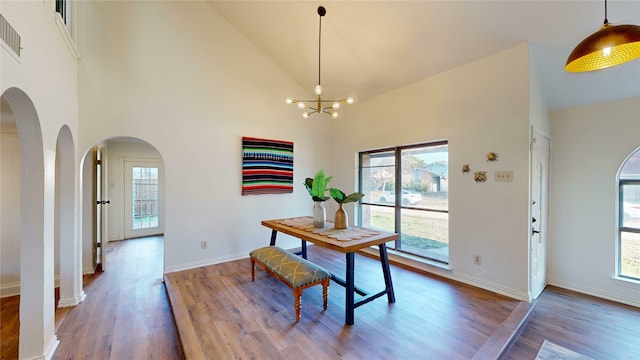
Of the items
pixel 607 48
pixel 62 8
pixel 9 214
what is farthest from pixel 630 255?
pixel 9 214

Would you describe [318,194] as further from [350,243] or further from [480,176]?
[480,176]

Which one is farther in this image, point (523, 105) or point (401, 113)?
point (401, 113)

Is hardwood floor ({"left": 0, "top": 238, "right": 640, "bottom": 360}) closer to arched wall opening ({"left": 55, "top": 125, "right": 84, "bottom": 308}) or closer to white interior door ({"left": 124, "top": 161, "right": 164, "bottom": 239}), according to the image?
arched wall opening ({"left": 55, "top": 125, "right": 84, "bottom": 308})

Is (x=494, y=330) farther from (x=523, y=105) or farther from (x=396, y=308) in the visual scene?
(x=523, y=105)

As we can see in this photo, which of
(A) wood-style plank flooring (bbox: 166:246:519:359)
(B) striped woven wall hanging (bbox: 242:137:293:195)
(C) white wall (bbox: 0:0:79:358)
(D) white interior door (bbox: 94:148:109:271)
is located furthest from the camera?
(B) striped woven wall hanging (bbox: 242:137:293:195)

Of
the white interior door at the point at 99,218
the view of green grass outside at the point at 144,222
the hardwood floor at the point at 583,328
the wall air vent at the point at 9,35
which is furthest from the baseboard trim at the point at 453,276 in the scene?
the view of green grass outside at the point at 144,222

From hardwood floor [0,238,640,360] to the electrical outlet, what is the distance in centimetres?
133

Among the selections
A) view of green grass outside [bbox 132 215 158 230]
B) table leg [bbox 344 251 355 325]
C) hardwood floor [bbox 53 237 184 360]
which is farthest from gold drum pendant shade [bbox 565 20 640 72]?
view of green grass outside [bbox 132 215 158 230]

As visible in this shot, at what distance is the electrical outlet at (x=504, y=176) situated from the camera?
2812 millimetres

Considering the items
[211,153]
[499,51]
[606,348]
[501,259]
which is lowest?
[606,348]

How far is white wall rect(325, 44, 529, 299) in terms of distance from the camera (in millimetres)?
2748

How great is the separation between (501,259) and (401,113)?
2376 mm

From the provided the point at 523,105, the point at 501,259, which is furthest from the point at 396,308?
the point at 523,105

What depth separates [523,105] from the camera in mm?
2719
